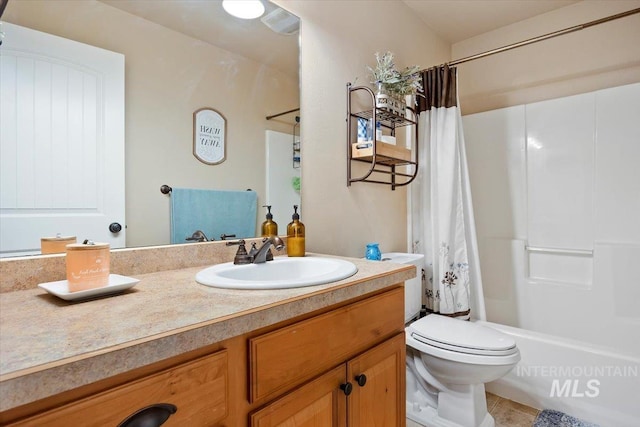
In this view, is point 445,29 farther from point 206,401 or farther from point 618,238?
point 206,401

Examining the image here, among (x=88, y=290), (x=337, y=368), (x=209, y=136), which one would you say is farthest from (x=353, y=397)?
(x=209, y=136)

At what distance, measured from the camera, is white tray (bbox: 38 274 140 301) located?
2.37 feet

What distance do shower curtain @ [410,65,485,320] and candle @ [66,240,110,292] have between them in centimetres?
176

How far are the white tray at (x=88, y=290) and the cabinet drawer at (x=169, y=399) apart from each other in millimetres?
327

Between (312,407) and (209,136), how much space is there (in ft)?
3.12

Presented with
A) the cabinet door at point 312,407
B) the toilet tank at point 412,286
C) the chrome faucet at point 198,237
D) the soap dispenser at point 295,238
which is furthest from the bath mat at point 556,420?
the chrome faucet at point 198,237

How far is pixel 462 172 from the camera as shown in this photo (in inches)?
81.8

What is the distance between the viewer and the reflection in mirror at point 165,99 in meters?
0.90

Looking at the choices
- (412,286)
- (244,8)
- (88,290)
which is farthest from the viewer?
(412,286)

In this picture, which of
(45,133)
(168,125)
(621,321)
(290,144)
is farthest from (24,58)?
(621,321)

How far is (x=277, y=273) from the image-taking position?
1.20m

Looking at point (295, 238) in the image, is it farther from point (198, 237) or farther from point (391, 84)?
point (391, 84)

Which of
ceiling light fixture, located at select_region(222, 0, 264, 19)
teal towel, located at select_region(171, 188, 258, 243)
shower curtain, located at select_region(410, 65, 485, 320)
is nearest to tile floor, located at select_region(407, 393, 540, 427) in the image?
shower curtain, located at select_region(410, 65, 485, 320)

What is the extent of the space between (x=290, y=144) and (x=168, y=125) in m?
0.54
